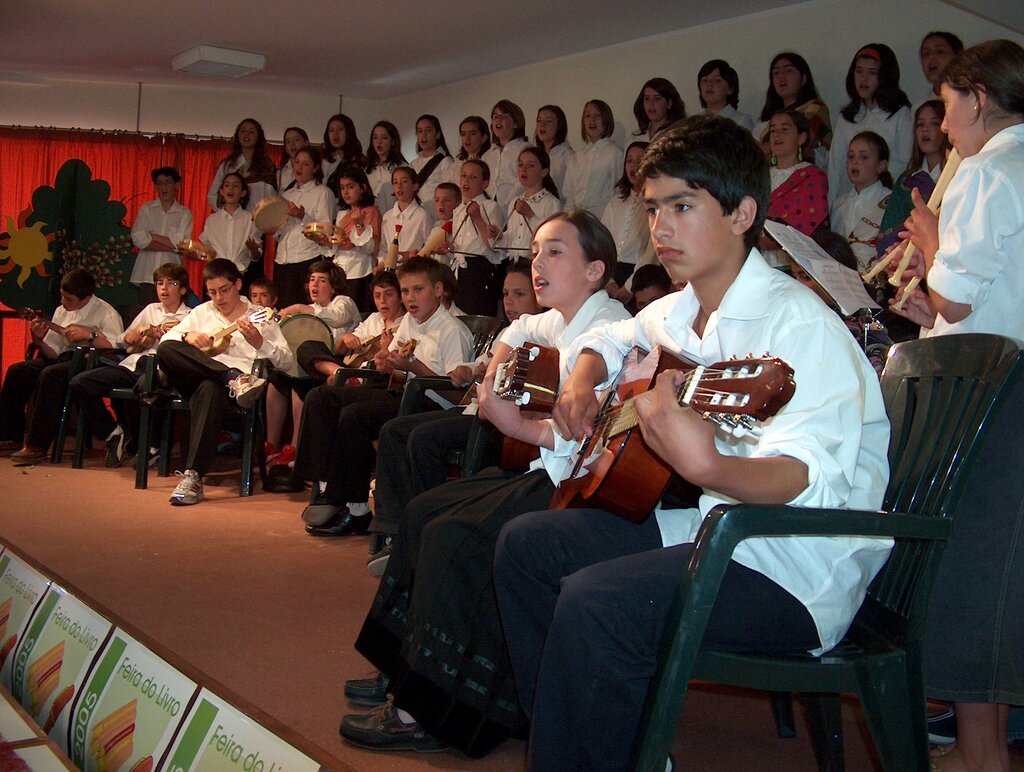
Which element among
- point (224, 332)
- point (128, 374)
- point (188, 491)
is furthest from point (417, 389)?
point (128, 374)

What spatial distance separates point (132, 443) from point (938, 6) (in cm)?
574

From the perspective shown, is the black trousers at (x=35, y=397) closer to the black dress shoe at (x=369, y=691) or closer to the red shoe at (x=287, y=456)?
the red shoe at (x=287, y=456)

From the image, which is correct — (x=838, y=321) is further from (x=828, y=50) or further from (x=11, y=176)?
(x=11, y=176)

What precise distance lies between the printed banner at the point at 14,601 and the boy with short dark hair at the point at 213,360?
2637 millimetres

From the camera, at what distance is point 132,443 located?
617 cm

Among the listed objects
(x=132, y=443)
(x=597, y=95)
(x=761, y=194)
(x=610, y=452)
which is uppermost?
(x=597, y=95)

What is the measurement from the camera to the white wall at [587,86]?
6.08 meters

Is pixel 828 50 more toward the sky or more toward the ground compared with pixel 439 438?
more toward the sky

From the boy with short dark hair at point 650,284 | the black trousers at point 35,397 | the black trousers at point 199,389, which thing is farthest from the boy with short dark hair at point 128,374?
the boy with short dark hair at point 650,284

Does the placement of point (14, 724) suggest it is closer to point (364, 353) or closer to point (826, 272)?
point (826, 272)

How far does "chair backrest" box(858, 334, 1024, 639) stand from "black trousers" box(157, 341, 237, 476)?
3.99 meters

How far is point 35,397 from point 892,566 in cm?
611

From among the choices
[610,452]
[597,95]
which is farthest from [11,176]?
[610,452]

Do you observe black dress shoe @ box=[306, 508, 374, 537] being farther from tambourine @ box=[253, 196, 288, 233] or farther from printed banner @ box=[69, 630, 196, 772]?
tambourine @ box=[253, 196, 288, 233]
